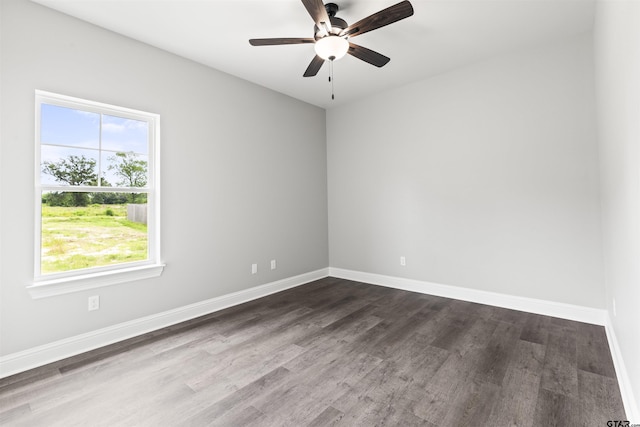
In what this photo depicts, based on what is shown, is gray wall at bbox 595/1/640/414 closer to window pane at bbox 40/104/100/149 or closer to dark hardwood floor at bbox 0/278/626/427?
dark hardwood floor at bbox 0/278/626/427

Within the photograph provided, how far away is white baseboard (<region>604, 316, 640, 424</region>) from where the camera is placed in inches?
60.1

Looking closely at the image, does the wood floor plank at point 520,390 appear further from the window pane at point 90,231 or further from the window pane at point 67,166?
the window pane at point 67,166

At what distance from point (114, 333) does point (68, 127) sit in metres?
1.86

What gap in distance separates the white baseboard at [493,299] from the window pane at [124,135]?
337 centimetres

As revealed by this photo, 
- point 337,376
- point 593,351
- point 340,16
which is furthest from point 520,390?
point 340,16

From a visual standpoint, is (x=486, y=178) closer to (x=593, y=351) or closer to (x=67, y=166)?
(x=593, y=351)

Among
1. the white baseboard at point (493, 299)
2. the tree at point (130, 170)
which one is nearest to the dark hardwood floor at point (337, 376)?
the white baseboard at point (493, 299)

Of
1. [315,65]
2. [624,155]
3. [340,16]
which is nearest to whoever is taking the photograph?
[624,155]

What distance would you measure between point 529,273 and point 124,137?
14.5ft

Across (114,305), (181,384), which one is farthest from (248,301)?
(181,384)

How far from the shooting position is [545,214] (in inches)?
122

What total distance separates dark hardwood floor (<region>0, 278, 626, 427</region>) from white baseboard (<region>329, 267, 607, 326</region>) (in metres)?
0.15

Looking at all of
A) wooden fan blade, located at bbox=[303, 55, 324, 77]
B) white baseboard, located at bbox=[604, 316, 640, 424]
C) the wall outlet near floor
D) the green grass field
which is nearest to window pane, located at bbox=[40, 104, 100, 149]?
the green grass field

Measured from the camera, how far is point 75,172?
2.56m
